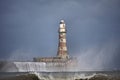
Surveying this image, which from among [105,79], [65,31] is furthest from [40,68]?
[105,79]

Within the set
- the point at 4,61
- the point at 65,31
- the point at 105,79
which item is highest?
the point at 65,31

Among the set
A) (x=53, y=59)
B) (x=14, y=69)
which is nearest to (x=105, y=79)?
(x=14, y=69)

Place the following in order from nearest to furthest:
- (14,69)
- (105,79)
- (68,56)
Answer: (105,79) < (14,69) < (68,56)

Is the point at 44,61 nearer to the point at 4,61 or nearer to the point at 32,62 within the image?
the point at 32,62

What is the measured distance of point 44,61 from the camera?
11431cm

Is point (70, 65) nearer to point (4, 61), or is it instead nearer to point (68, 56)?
point (68, 56)

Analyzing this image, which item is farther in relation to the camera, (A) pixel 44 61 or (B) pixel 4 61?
(A) pixel 44 61

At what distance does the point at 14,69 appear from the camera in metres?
106

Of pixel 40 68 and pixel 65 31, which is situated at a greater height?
pixel 65 31

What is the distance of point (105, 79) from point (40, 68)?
6806 cm

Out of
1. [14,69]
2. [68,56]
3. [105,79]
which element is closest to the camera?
[105,79]

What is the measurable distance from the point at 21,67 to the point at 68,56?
470 inches

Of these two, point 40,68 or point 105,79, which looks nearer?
point 105,79

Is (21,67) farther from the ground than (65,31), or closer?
closer
